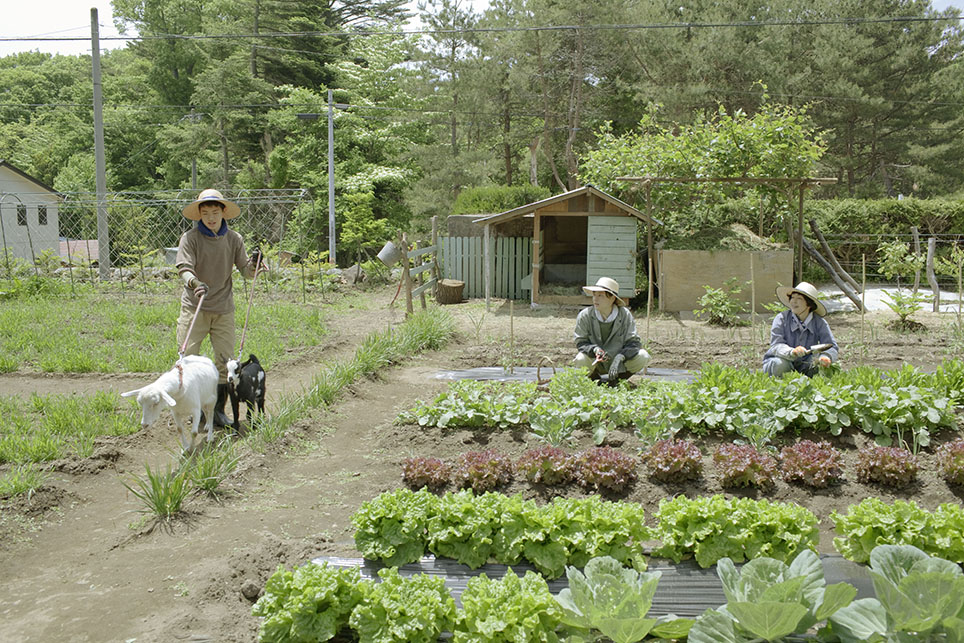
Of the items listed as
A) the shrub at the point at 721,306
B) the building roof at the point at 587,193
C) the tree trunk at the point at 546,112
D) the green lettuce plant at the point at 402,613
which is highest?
the tree trunk at the point at 546,112

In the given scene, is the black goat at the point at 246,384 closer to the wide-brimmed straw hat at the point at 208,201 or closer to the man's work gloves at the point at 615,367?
the wide-brimmed straw hat at the point at 208,201

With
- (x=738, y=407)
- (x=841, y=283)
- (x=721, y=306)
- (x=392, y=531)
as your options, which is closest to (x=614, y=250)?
(x=721, y=306)

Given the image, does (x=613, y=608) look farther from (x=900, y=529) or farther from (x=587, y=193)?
(x=587, y=193)

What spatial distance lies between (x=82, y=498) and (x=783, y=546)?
424cm

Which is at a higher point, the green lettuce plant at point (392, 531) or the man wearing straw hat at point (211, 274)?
the man wearing straw hat at point (211, 274)

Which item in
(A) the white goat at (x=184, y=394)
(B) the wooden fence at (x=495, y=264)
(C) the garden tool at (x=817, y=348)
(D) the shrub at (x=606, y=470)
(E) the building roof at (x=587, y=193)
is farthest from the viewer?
(B) the wooden fence at (x=495, y=264)

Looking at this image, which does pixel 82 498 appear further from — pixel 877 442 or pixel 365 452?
pixel 877 442

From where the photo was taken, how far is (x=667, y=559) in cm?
363

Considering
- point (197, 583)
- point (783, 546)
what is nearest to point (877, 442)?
point (783, 546)

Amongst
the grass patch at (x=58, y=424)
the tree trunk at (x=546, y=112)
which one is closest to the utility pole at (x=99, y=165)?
the grass patch at (x=58, y=424)

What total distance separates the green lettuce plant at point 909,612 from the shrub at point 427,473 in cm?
247

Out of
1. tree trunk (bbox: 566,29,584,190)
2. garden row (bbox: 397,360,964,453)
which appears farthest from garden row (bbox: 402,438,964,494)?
tree trunk (bbox: 566,29,584,190)

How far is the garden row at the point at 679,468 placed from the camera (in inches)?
181

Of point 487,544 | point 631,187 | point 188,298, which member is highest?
point 631,187
